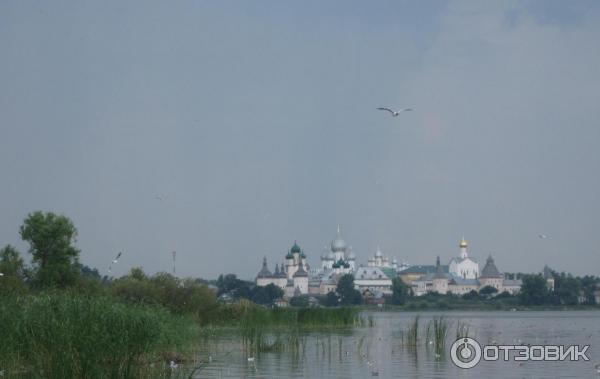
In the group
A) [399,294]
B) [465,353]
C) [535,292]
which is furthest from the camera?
[399,294]

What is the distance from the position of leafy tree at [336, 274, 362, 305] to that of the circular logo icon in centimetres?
15584

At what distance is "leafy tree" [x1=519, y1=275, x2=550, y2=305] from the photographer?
15175 centimetres

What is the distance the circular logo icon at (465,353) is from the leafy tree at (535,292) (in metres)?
124

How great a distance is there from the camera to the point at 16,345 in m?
18.1

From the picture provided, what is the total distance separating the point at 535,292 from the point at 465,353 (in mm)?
127010

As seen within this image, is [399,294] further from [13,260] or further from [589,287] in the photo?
[13,260]

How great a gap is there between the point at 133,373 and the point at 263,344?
14934 mm

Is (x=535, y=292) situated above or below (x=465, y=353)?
above

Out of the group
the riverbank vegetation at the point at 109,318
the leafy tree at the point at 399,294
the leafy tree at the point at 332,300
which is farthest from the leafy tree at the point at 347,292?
the riverbank vegetation at the point at 109,318

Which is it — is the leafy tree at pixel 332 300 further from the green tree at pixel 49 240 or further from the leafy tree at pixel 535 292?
the green tree at pixel 49 240

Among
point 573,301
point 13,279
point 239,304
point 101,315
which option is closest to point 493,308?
point 573,301

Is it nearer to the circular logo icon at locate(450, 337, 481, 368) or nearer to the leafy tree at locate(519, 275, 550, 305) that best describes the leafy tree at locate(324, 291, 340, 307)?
the leafy tree at locate(519, 275, 550, 305)

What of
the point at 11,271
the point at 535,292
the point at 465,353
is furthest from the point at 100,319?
the point at 535,292

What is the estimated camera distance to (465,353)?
28844mm
